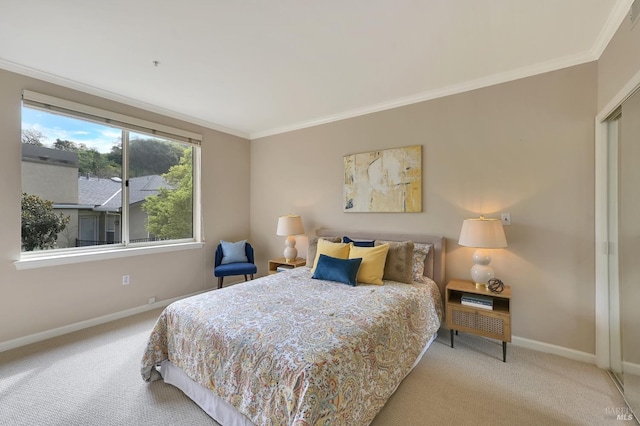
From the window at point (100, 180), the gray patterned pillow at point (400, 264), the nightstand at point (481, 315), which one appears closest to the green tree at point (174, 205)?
the window at point (100, 180)

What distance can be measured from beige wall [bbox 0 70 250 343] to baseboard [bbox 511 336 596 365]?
4.02 m

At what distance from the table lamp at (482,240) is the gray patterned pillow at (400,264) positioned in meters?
0.51

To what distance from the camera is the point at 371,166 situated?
338 centimetres

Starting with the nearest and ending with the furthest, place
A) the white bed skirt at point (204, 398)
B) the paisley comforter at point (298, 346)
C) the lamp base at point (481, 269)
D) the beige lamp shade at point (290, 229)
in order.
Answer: the paisley comforter at point (298, 346), the white bed skirt at point (204, 398), the lamp base at point (481, 269), the beige lamp shade at point (290, 229)

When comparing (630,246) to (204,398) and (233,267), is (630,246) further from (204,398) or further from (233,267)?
(233,267)

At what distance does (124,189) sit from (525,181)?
4476mm

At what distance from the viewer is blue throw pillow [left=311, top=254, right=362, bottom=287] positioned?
259cm

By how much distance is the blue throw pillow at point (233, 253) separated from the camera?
156 inches

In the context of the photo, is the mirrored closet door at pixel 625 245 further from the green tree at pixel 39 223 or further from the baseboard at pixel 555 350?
the green tree at pixel 39 223

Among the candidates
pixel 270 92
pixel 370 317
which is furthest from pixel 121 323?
pixel 270 92

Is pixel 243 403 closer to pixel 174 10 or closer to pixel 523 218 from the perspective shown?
pixel 174 10

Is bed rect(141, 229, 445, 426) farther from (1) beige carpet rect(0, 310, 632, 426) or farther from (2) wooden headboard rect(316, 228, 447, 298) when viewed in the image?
A: (2) wooden headboard rect(316, 228, 447, 298)

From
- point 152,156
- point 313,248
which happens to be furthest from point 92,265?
point 313,248

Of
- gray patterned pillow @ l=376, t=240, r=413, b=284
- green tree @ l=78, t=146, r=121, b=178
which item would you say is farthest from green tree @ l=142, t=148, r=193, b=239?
gray patterned pillow @ l=376, t=240, r=413, b=284
